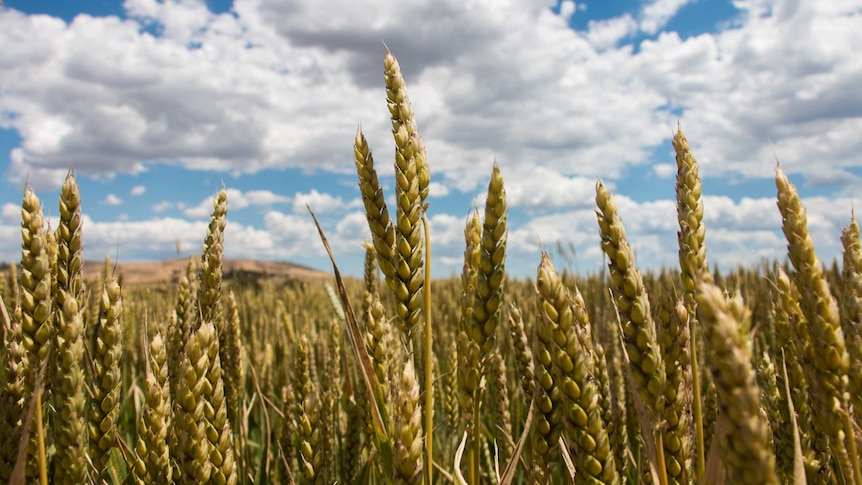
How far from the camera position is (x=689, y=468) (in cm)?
113

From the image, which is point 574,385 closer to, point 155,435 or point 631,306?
point 631,306

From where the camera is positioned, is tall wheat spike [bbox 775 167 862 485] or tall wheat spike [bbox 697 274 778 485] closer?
tall wheat spike [bbox 697 274 778 485]

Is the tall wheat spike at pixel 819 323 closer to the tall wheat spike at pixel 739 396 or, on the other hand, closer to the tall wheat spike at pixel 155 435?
the tall wheat spike at pixel 739 396

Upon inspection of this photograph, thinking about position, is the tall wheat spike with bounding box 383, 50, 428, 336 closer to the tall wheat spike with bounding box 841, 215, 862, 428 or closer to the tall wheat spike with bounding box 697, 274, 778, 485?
the tall wheat spike with bounding box 697, 274, 778, 485

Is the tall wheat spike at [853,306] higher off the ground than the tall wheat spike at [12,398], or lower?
higher

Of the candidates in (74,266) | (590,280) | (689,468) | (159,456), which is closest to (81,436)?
(159,456)

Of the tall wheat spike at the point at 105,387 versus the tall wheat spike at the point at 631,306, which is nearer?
the tall wheat spike at the point at 631,306

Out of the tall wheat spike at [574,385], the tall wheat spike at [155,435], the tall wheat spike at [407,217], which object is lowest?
the tall wheat spike at [155,435]

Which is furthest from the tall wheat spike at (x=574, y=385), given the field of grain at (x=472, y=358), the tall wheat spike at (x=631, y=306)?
the tall wheat spike at (x=631, y=306)

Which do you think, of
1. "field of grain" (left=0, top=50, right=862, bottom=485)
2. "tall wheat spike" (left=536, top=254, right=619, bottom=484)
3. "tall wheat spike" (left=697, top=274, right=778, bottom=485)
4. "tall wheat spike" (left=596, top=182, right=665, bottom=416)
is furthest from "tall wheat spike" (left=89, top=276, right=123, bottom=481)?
"tall wheat spike" (left=697, top=274, right=778, bottom=485)

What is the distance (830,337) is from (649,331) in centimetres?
29

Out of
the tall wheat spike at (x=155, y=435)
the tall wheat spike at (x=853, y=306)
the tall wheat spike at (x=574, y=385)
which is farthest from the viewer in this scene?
the tall wheat spike at (x=155, y=435)

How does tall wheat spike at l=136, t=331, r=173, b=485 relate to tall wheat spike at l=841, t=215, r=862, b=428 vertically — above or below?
below

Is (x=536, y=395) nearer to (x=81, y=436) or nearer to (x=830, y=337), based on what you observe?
(x=830, y=337)
